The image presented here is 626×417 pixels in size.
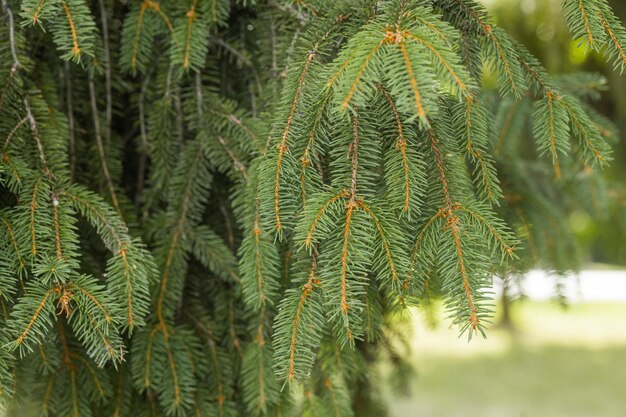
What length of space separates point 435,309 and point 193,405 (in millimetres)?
695

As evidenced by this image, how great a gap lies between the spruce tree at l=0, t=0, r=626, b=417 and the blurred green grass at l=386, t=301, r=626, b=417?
221 cm

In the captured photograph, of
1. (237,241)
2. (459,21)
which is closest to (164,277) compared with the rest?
(237,241)

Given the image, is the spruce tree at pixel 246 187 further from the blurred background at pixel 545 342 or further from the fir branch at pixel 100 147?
the blurred background at pixel 545 342

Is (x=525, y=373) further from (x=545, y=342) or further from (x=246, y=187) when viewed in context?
(x=246, y=187)

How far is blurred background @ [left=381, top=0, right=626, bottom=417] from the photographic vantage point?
6.20 ft

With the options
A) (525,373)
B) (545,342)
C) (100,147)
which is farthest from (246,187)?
(545,342)

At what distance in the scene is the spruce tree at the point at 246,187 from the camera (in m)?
0.73

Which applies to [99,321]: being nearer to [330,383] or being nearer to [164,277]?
[164,277]

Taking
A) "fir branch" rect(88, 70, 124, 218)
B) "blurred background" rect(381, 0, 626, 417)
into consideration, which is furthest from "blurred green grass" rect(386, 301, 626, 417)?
"fir branch" rect(88, 70, 124, 218)

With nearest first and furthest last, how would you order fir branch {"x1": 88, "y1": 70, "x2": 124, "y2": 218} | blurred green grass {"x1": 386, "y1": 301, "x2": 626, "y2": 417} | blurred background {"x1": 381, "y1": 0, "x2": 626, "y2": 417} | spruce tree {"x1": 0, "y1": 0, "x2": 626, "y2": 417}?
spruce tree {"x1": 0, "y1": 0, "x2": 626, "y2": 417}
fir branch {"x1": 88, "y1": 70, "x2": 124, "y2": 218}
blurred background {"x1": 381, "y1": 0, "x2": 626, "y2": 417}
blurred green grass {"x1": 386, "y1": 301, "x2": 626, "y2": 417}

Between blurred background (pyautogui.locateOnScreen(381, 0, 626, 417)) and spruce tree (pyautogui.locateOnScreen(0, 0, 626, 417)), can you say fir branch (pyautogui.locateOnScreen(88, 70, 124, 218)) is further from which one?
blurred background (pyautogui.locateOnScreen(381, 0, 626, 417))

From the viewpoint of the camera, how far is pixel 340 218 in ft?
2.45

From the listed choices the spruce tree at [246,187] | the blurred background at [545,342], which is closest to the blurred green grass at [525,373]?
the blurred background at [545,342]

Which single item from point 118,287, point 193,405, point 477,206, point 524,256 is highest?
point 524,256
